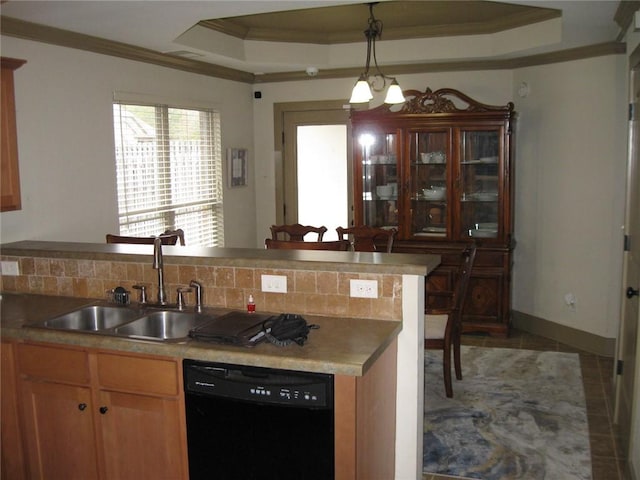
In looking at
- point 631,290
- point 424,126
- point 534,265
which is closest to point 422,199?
point 424,126

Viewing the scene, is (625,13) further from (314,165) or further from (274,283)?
(314,165)

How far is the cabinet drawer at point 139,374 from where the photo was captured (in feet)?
8.05

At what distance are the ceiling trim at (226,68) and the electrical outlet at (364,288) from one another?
2546 millimetres

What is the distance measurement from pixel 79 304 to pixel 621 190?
158 inches

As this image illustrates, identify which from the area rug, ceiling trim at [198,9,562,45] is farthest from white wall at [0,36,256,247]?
the area rug

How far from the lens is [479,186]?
18.2 feet

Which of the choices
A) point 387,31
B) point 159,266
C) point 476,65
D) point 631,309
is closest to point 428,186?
point 476,65

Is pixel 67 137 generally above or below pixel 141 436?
above

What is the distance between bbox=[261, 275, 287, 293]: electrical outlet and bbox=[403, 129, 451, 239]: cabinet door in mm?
3023

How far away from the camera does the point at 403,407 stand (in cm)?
278

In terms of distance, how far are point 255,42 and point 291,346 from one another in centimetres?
396

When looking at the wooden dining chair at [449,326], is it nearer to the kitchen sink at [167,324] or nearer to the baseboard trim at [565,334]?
the baseboard trim at [565,334]

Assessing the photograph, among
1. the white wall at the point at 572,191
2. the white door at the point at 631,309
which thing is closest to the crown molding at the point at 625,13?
the white door at the point at 631,309

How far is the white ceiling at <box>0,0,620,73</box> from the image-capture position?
349 cm
